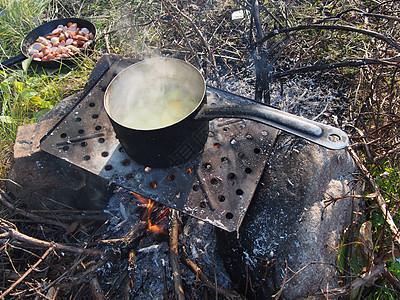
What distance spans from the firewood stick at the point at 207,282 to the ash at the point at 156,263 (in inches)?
1.2

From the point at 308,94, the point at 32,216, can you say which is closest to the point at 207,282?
the point at 32,216

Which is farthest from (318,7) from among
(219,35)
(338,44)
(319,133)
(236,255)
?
(236,255)

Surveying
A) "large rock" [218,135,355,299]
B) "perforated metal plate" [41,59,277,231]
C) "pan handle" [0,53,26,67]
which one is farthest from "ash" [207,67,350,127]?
"pan handle" [0,53,26,67]

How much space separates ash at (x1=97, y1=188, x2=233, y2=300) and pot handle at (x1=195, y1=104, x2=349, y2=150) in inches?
37.8

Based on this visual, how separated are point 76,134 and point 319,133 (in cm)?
156

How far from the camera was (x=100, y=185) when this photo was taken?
233cm

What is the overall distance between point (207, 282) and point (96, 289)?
2.44 feet

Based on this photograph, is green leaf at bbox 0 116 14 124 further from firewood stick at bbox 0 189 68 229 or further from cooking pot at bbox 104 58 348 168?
cooking pot at bbox 104 58 348 168

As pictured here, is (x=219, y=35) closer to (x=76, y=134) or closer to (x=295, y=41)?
(x=295, y=41)

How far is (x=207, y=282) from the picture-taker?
5.92 feet

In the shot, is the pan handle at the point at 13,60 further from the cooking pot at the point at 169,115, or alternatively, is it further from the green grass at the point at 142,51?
the cooking pot at the point at 169,115

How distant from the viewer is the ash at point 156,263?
6.36 ft

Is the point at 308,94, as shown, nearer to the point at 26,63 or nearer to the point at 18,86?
the point at 18,86

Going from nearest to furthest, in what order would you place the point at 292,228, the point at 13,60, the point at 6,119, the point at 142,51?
the point at 292,228, the point at 6,119, the point at 142,51, the point at 13,60
